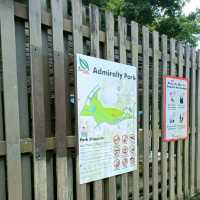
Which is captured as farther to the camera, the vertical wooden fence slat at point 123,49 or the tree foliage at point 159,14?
the tree foliage at point 159,14

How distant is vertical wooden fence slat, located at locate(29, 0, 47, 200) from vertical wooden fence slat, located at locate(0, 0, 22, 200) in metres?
0.16

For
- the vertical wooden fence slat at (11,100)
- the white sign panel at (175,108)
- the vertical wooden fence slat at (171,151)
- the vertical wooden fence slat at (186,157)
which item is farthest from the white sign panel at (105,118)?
the vertical wooden fence slat at (186,157)

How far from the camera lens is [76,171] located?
111 inches

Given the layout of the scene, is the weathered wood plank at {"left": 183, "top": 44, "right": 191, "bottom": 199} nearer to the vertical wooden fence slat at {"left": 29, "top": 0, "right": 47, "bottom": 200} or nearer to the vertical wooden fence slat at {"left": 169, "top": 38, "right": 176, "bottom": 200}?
the vertical wooden fence slat at {"left": 169, "top": 38, "right": 176, "bottom": 200}

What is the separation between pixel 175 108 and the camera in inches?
170

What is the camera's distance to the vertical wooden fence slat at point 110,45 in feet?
10.4

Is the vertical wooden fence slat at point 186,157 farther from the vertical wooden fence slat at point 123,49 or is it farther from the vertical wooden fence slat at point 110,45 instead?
the vertical wooden fence slat at point 110,45

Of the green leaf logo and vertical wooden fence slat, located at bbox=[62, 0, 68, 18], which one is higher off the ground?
vertical wooden fence slat, located at bbox=[62, 0, 68, 18]

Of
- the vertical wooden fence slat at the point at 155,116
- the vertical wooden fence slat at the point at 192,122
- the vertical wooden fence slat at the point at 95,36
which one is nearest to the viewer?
the vertical wooden fence slat at the point at 95,36

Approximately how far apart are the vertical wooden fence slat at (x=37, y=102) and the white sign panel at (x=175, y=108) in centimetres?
212

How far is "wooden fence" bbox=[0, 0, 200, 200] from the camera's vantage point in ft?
7.46

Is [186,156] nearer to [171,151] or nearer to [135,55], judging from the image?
[171,151]

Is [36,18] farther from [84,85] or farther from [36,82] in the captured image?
[84,85]

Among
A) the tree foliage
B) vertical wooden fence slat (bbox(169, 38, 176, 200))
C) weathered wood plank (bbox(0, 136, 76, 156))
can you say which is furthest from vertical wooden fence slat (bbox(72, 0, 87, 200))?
Answer: the tree foliage
